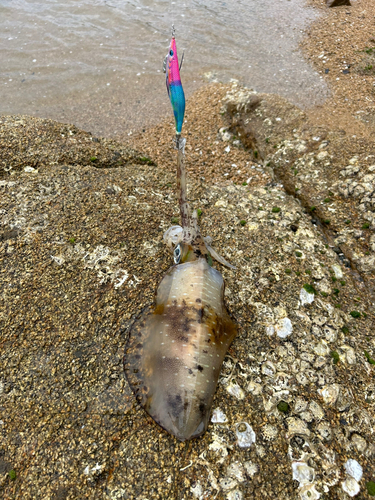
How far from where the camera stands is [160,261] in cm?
361

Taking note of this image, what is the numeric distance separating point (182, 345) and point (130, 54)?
29.7 ft

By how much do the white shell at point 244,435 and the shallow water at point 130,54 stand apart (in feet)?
20.2

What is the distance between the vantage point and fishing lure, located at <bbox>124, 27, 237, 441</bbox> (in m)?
2.58

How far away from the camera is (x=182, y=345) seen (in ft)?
8.99

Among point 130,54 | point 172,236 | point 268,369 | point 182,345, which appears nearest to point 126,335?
point 182,345

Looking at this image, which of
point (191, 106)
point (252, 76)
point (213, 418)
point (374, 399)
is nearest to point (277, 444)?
point (213, 418)

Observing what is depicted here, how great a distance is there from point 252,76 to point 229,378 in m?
7.86

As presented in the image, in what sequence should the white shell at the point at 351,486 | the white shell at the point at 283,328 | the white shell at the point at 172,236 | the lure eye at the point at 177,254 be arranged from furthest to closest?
1. the white shell at the point at 172,236
2. the lure eye at the point at 177,254
3. the white shell at the point at 283,328
4. the white shell at the point at 351,486

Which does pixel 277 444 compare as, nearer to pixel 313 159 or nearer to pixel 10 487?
pixel 10 487

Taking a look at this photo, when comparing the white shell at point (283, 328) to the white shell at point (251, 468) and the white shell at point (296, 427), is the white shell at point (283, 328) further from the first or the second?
the white shell at point (251, 468)

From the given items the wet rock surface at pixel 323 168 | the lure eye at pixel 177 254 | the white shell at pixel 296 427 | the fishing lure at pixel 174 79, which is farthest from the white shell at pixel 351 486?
the fishing lure at pixel 174 79

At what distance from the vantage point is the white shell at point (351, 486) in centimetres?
249

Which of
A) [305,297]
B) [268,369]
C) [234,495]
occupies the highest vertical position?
[305,297]

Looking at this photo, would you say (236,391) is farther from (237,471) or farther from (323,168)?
(323,168)
